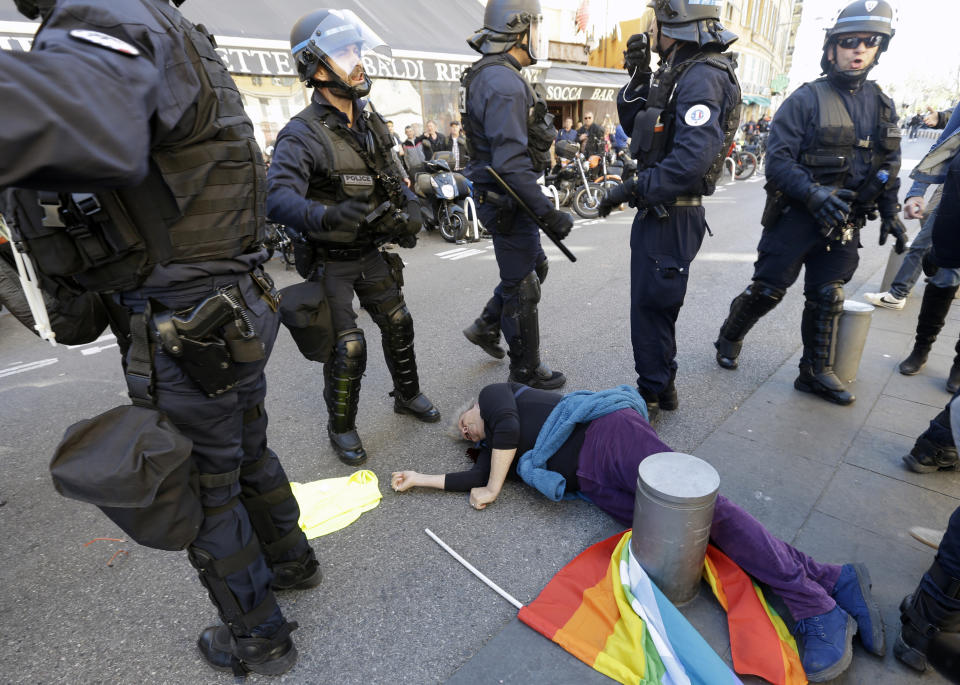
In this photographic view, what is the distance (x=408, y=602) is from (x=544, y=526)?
2.23 feet

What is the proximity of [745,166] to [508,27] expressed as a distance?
16.3m

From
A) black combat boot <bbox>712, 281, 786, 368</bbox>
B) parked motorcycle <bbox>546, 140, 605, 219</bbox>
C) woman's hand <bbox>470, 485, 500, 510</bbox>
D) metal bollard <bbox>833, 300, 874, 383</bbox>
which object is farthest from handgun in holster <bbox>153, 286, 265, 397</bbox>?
parked motorcycle <bbox>546, 140, 605, 219</bbox>

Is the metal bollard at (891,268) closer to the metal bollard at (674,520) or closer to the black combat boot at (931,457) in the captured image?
the black combat boot at (931,457)

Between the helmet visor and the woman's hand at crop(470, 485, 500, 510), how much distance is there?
2.03 metres

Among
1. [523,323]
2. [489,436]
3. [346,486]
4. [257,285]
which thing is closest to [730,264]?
[523,323]

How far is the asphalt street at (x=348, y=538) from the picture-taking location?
72.7 inches

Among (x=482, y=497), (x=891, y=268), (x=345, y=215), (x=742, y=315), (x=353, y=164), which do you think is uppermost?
(x=353, y=164)

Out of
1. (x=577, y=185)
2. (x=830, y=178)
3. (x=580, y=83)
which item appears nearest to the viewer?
(x=830, y=178)

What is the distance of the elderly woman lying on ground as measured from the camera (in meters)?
1.77

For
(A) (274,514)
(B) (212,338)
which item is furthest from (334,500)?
(B) (212,338)

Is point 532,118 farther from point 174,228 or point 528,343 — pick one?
point 174,228

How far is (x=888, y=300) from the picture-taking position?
200 inches

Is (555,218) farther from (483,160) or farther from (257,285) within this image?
(257,285)

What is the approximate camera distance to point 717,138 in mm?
2596
